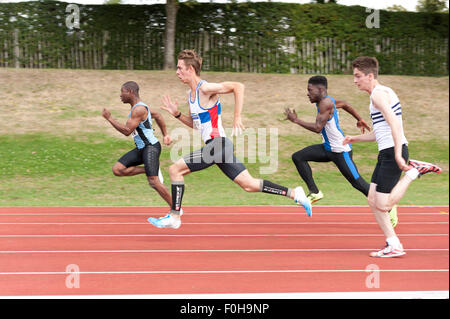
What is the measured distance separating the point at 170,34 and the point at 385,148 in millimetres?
16238

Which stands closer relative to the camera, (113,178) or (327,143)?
(327,143)

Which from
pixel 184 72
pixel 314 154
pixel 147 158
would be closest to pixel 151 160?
pixel 147 158

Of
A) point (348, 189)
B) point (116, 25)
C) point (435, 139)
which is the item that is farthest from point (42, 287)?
point (116, 25)

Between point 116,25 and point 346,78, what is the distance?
337 inches

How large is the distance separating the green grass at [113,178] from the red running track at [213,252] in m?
1.38

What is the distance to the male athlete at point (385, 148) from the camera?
5.83 meters

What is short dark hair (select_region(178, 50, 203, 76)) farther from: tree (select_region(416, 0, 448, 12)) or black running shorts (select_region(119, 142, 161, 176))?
tree (select_region(416, 0, 448, 12))

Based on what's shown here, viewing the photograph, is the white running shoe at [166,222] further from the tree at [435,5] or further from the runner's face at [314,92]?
the tree at [435,5]

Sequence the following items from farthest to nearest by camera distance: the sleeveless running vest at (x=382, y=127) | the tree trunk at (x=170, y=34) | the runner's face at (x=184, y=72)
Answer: the tree trunk at (x=170, y=34), the runner's face at (x=184, y=72), the sleeveless running vest at (x=382, y=127)

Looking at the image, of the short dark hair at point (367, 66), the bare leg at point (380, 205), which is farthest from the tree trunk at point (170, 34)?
the bare leg at point (380, 205)

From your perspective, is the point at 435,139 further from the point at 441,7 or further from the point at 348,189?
the point at 441,7

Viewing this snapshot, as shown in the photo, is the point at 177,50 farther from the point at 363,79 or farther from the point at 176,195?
the point at 363,79

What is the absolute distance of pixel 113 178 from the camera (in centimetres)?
1421

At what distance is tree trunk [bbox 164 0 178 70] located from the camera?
2119cm
